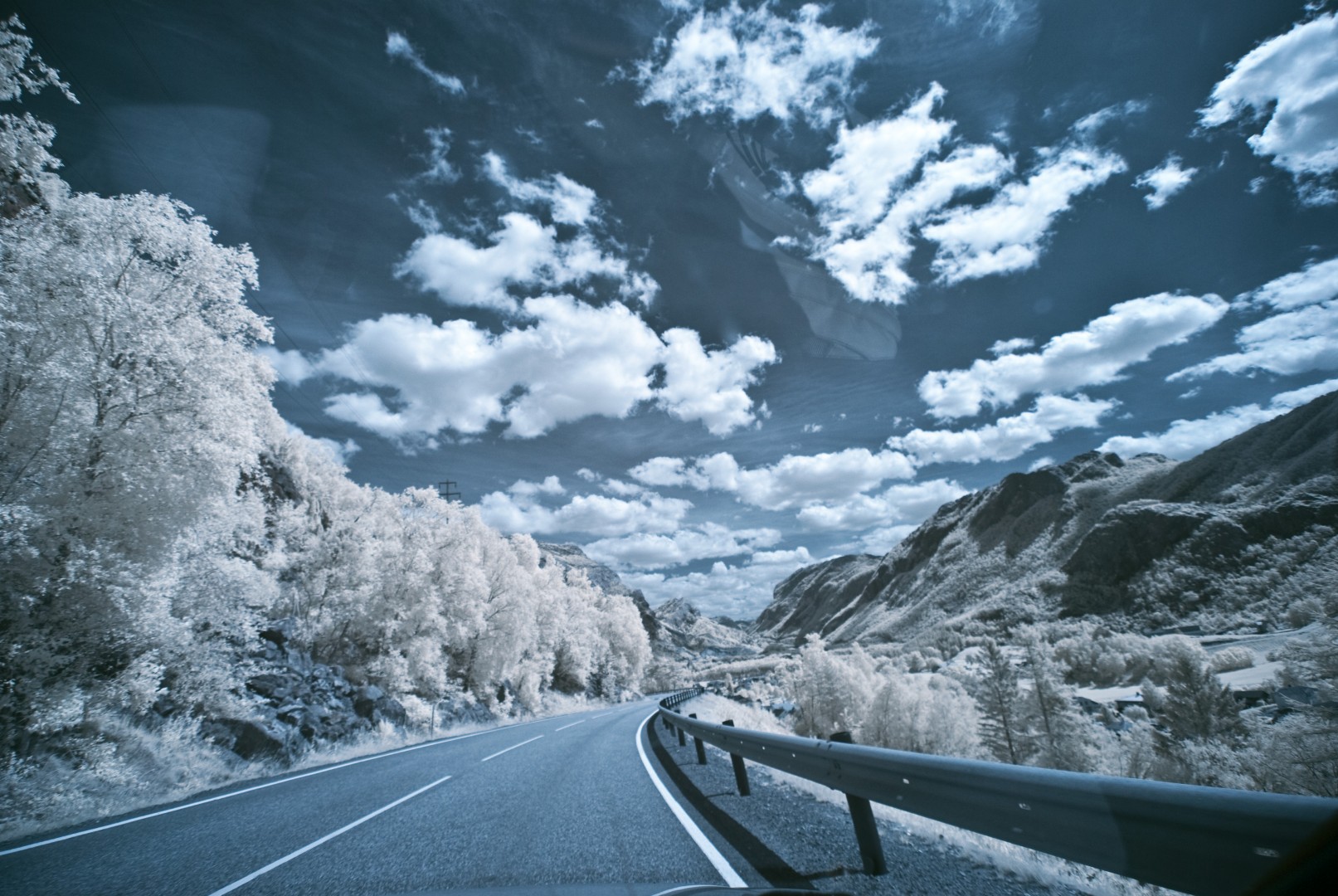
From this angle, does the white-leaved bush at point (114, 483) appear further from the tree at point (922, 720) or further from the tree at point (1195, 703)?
the tree at point (922, 720)

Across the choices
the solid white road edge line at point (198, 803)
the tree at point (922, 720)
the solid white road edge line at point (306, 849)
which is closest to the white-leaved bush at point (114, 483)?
the solid white road edge line at point (198, 803)

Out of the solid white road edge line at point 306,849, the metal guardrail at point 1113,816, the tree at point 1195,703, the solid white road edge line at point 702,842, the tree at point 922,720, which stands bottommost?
the tree at point 922,720

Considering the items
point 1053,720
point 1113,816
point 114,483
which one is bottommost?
point 1053,720

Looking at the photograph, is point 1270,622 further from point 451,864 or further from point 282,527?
point 282,527

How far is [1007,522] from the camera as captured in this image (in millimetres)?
143875

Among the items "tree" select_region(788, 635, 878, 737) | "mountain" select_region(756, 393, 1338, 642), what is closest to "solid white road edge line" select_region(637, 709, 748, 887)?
"mountain" select_region(756, 393, 1338, 642)

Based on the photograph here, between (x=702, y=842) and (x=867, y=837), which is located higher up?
(x=867, y=837)

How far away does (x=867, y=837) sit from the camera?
4.30 m

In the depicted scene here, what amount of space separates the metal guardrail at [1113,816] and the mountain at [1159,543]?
17.5 m

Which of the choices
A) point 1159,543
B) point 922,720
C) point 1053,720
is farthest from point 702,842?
point 1159,543

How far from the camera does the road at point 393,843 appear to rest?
453 centimetres

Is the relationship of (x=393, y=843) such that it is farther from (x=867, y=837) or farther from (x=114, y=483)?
(x=114, y=483)

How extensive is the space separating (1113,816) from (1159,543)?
103 meters

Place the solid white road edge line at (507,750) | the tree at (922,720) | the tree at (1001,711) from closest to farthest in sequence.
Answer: the solid white road edge line at (507,750) < the tree at (1001,711) < the tree at (922,720)
